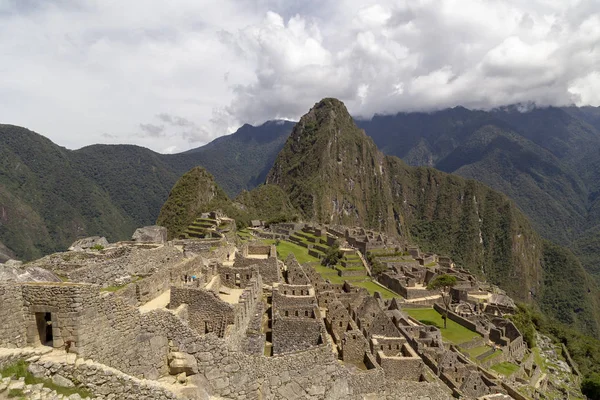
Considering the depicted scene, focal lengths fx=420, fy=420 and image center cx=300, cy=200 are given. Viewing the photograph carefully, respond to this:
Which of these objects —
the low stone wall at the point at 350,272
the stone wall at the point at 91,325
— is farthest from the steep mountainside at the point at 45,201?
the stone wall at the point at 91,325

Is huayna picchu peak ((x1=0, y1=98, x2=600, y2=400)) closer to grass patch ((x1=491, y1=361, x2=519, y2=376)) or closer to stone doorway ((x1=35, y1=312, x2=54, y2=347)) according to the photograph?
stone doorway ((x1=35, y1=312, x2=54, y2=347))

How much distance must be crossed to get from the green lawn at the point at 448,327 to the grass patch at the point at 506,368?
2.83 meters

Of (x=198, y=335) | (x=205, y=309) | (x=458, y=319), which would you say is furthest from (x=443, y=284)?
(x=198, y=335)

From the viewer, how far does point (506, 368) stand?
35.0 meters

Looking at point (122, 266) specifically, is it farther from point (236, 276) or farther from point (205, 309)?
point (236, 276)

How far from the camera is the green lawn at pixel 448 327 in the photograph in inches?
1412

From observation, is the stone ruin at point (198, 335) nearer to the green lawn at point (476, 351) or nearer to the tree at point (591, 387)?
the green lawn at point (476, 351)

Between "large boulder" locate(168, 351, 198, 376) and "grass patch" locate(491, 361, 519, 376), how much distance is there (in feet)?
104

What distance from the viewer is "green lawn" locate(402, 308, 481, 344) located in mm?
35853

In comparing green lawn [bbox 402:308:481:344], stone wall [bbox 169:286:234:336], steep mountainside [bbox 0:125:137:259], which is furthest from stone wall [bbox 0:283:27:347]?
steep mountainside [bbox 0:125:137:259]

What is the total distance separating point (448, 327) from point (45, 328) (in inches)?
1456

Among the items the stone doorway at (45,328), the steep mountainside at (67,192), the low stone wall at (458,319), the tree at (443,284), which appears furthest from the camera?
the steep mountainside at (67,192)

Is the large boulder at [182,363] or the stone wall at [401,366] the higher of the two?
the large boulder at [182,363]

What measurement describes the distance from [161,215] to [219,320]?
94018 millimetres
